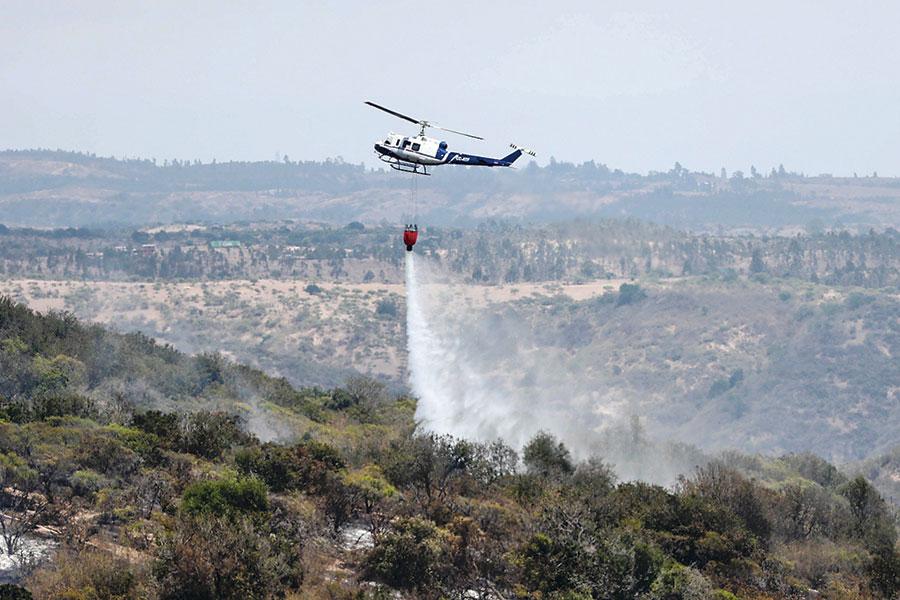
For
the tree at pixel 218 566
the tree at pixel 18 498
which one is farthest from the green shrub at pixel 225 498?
the tree at pixel 18 498

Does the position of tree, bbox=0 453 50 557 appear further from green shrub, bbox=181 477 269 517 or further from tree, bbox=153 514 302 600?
tree, bbox=153 514 302 600

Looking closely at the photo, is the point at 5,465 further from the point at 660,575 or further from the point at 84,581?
the point at 660,575

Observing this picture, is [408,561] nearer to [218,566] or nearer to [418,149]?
[218,566]

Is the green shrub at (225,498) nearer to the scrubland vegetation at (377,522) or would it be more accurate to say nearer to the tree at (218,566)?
the scrubland vegetation at (377,522)

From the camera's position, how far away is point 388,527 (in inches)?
2094

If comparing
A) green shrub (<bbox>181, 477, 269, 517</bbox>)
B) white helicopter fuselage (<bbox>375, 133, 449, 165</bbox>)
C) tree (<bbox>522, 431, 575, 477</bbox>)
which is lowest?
tree (<bbox>522, 431, 575, 477</bbox>)

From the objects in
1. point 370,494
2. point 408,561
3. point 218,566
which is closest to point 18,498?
point 218,566

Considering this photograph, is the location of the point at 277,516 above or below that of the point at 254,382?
above

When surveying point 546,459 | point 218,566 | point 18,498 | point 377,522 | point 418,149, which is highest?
point 418,149

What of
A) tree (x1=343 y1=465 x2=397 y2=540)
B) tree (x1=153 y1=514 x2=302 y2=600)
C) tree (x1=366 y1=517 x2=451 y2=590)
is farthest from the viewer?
tree (x1=343 y1=465 x2=397 y2=540)

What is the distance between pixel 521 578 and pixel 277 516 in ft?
32.0

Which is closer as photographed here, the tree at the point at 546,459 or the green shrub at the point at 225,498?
the green shrub at the point at 225,498

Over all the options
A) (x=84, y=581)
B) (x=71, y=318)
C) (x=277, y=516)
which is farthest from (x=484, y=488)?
(x=71, y=318)

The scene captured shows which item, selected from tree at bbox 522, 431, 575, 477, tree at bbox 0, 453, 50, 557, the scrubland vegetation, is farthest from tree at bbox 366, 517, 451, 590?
tree at bbox 522, 431, 575, 477
